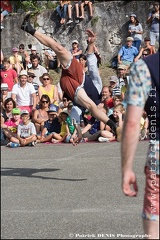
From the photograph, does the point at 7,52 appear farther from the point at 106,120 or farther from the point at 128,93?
the point at 128,93

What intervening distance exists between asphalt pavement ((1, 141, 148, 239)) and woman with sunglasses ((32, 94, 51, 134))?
5.53ft

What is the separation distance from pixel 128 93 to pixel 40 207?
3631mm

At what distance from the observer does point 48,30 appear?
60.6ft

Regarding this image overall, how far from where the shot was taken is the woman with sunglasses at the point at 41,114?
12688 millimetres

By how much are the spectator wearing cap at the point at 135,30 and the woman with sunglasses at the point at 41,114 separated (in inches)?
163

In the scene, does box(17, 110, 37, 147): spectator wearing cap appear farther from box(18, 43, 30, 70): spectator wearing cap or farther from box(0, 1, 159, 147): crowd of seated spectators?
box(18, 43, 30, 70): spectator wearing cap

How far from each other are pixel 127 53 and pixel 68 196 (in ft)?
29.4

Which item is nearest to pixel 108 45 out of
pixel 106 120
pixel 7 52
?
pixel 7 52

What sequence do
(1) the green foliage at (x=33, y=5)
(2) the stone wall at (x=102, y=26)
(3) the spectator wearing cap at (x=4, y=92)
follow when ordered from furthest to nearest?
(1) the green foliage at (x=33, y=5) → (2) the stone wall at (x=102, y=26) → (3) the spectator wearing cap at (x=4, y=92)

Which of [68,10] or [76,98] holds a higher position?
[68,10]

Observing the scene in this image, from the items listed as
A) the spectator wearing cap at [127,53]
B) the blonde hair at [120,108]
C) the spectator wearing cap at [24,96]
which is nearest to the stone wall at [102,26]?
the spectator wearing cap at [127,53]

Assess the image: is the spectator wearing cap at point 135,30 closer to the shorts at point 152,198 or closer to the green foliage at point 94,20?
the green foliage at point 94,20

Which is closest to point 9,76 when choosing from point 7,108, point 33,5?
point 7,108

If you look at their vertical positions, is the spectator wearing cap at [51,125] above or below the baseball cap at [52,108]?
below
